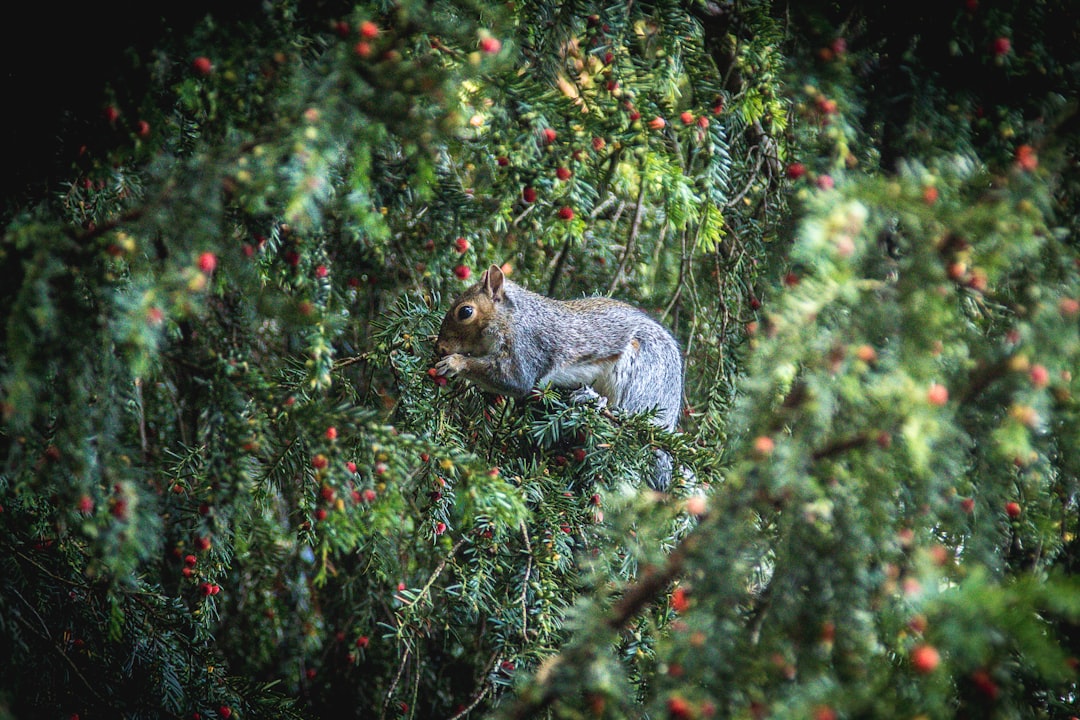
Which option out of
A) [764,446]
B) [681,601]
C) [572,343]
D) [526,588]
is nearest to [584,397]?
[572,343]

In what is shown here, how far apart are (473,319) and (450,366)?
1.50 ft

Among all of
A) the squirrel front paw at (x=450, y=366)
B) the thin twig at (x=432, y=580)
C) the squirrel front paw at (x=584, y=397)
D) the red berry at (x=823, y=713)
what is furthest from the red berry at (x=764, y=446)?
the squirrel front paw at (x=584, y=397)

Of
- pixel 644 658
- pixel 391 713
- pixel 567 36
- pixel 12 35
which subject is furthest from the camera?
pixel 391 713

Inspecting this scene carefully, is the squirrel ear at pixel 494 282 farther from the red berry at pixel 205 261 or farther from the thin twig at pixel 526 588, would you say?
the red berry at pixel 205 261

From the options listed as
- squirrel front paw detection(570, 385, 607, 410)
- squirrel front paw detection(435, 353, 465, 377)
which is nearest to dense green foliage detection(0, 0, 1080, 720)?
squirrel front paw detection(435, 353, 465, 377)

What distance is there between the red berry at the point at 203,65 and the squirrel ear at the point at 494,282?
1.59 metres

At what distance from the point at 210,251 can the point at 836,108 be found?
0.97m

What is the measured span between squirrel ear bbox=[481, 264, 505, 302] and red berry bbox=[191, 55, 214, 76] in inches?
62.5

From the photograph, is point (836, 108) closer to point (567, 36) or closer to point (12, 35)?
point (567, 36)

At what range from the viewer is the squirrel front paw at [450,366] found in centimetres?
256

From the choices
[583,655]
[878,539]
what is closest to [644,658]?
[583,655]

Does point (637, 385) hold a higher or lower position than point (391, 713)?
higher

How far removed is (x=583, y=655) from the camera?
3.74 feet

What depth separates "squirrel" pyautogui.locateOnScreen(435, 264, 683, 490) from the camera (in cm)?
303
